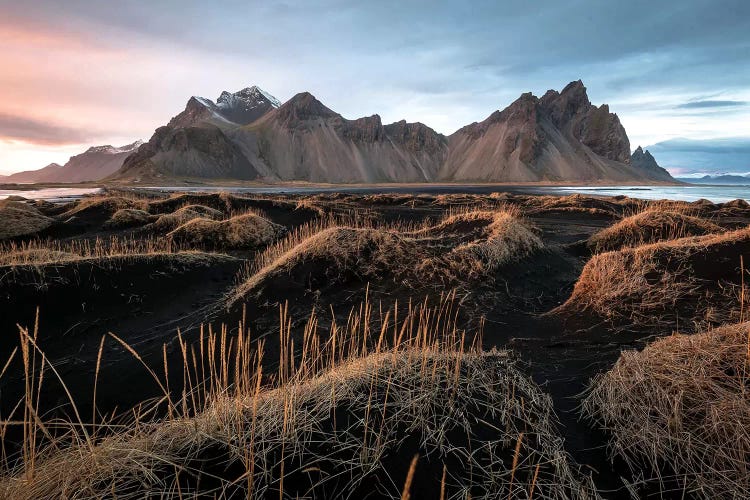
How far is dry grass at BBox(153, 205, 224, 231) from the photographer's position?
821 inches

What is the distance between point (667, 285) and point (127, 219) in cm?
2526

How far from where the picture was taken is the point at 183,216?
2242 centimetres

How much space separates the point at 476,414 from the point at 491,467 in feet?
2.00

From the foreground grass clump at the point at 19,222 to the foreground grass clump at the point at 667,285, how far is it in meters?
24.8

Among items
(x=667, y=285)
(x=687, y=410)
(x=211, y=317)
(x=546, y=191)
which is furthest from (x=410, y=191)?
(x=687, y=410)

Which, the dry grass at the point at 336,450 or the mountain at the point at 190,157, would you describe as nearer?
the dry grass at the point at 336,450

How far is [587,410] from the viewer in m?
3.98

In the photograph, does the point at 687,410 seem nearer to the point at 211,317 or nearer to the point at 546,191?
the point at 211,317

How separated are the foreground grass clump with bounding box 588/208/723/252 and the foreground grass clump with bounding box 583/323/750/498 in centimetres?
1095

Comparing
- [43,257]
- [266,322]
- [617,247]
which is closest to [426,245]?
[266,322]

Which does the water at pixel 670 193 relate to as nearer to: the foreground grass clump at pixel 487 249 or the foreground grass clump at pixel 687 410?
the foreground grass clump at pixel 487 249

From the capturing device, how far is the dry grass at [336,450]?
8.50ft

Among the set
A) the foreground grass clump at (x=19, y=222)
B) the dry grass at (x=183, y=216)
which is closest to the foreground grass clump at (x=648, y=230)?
the dry grass at (x=183, y=216)

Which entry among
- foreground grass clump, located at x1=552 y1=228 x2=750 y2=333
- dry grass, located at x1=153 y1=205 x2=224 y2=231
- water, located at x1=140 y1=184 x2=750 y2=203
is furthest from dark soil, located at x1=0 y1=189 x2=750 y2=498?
water, located at x1=140 y1=184 x2=750 y2=203
